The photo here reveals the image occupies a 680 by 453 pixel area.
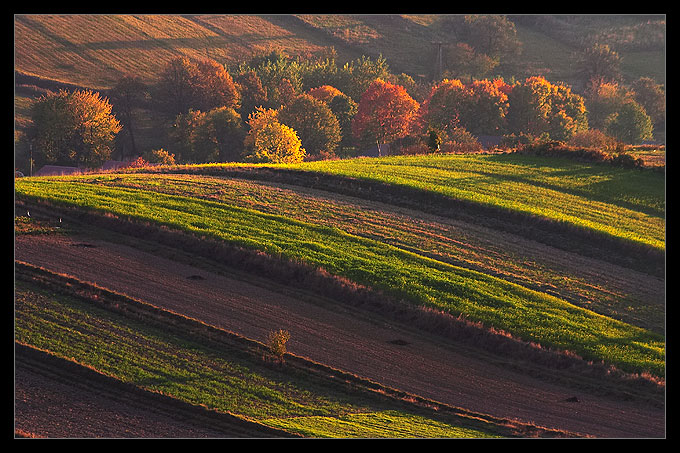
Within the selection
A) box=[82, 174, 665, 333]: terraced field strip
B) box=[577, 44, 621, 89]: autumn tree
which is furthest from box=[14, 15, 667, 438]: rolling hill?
box=[577, 44, 621, 89]: autumn tree

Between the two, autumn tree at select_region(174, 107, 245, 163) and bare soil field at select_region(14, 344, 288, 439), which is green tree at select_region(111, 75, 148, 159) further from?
bare soil field at select_region(14, 344, 288, 439)

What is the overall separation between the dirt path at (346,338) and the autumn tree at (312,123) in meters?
79.5

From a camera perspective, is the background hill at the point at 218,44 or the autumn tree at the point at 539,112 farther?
the background hill at the point at 218,44

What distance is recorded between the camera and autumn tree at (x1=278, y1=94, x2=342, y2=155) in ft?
395

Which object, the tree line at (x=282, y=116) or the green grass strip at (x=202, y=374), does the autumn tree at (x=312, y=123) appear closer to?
the tree line at (x=282, y=116)

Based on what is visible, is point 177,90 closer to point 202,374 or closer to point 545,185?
point 545,185

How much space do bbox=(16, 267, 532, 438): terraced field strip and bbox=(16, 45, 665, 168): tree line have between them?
64.7 meters

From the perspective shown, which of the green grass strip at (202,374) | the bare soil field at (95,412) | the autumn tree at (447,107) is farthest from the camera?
the autumn tree at (447,107)

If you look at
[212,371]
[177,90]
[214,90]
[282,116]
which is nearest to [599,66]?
[282,116]

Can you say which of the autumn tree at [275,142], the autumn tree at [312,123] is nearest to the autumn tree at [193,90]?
the autumn tree at [312,123]

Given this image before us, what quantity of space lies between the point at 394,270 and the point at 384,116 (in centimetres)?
8586

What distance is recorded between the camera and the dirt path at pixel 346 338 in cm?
3106

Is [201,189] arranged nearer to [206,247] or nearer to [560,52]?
[206,247]
